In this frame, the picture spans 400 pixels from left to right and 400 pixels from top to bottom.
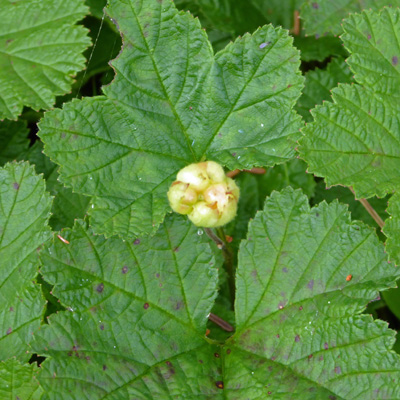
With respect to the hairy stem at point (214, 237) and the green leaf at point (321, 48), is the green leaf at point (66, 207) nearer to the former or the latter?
the hairy stem at point (214, 237)

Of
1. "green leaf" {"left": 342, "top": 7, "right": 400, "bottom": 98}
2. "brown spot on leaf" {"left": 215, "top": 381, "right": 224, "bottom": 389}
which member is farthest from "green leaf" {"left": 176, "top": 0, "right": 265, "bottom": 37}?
"brown spot on leaf" {"left": 215, "top": 381, "right": 224, "bottom": 389}

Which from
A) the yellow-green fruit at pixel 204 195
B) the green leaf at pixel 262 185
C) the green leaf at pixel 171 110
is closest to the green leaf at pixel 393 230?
the green leaf at pixel 171 110

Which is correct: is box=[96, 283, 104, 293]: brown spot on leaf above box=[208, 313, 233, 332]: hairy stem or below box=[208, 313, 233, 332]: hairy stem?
above

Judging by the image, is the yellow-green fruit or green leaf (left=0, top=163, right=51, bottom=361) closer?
the yellow-green fruit

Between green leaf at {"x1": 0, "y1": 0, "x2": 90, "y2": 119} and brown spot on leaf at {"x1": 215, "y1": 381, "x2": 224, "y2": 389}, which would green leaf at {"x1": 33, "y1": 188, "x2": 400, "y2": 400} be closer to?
brown spot on leaf at {"x1": 215, "y1": 381, "x2": 224, "y2": 389}

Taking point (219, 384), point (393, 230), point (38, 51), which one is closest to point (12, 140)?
point (38, 51)

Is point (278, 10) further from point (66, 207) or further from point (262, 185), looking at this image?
point (66, 207)

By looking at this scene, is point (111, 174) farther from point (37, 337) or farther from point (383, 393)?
point (383, 393)

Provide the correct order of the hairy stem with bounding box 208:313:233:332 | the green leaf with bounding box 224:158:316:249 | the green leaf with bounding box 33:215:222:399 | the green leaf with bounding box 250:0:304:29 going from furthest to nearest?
the green leaf with bounding box 250:0:304:29
the green leaf with bounding box 224:158:316:249
the hairy stem with bounding box 208:313:233:332
the green leaf with bounding box 33:215:222:399
